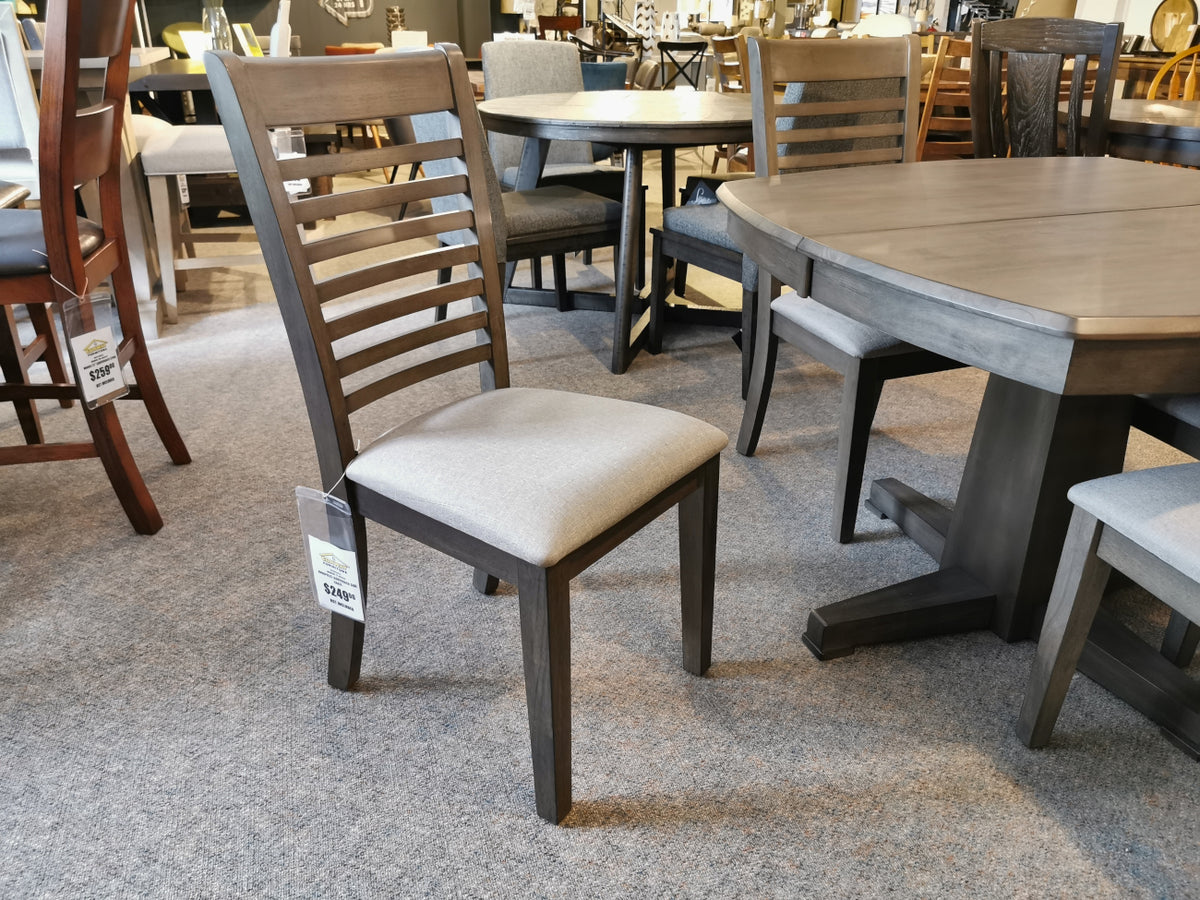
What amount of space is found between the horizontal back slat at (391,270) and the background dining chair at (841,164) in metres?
0.76

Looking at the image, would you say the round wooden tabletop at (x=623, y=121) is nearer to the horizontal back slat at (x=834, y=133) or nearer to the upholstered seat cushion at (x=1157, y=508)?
the horizontal back slat at (x=834, y=133)

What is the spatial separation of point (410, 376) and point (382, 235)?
0.72 feet

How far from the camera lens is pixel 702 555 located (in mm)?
1440

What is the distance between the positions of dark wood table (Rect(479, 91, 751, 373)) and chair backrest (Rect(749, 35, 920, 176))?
0.45 meters

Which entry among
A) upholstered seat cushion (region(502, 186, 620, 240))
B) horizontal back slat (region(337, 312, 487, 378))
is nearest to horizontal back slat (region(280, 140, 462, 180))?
horizontal back slat (region(337, 312, 487, 378))

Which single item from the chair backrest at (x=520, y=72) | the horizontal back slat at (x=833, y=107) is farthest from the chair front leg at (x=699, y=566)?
the chair backrest at (x=520, y=72)

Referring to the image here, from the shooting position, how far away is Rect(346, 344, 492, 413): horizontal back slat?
1.28 m

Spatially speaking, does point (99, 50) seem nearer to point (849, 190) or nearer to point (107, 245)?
point (107, 245)

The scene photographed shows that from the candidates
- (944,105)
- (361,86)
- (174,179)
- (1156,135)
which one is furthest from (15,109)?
(944,105)

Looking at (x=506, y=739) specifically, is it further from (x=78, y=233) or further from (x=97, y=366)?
(x=78, y=233)

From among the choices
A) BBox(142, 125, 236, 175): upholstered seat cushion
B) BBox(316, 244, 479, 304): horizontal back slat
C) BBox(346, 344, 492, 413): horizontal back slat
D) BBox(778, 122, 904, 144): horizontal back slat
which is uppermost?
BBox(778, 122, 904, 144): horizontal back slat

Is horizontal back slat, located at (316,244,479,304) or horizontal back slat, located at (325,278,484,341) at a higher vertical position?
horizontal back slat, located at (316,244,479,304)

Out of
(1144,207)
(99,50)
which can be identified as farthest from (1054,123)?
(99,50)

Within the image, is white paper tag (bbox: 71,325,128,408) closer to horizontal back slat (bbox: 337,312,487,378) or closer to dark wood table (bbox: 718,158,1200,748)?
horizontal back slat (bbox: 337,312,487,378)
